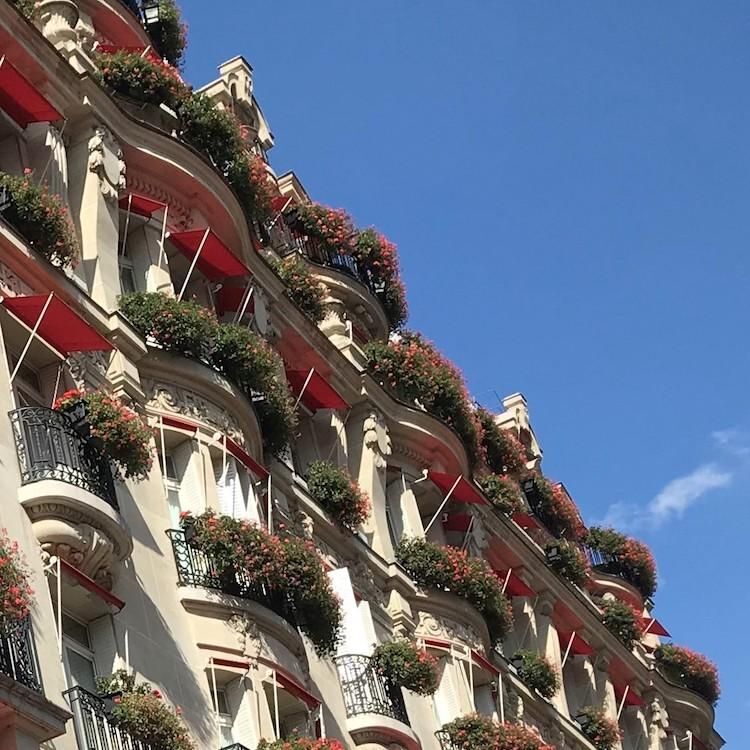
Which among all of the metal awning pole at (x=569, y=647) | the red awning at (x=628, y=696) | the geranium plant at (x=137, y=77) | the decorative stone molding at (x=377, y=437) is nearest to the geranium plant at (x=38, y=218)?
the geranium plant at (x=137, y=77)

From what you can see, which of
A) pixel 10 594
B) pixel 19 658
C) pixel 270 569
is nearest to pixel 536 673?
pixel 270 569

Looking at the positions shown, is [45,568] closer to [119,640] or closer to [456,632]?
[119,640]

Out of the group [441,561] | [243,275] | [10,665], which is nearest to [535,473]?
[441,561]

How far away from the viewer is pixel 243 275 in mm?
28734

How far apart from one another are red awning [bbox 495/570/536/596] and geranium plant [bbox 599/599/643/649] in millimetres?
4405

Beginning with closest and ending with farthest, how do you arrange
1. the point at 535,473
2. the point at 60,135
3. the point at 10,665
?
the point at 10,665 → the point at 60,135 → the point at 535,473

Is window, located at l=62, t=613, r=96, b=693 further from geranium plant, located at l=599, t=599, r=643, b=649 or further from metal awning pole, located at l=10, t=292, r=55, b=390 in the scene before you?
geranium plant, located at l=599, t=599, r=643, b=649

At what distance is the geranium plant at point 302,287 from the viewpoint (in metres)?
31.5

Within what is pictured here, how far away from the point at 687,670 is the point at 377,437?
1630 cm

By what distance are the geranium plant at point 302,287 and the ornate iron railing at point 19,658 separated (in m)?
14.9

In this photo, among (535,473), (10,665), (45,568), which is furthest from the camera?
(535,473)

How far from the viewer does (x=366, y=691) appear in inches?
1014

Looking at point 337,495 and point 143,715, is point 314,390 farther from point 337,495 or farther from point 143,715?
point 143,715

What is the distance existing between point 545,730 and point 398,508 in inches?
223
